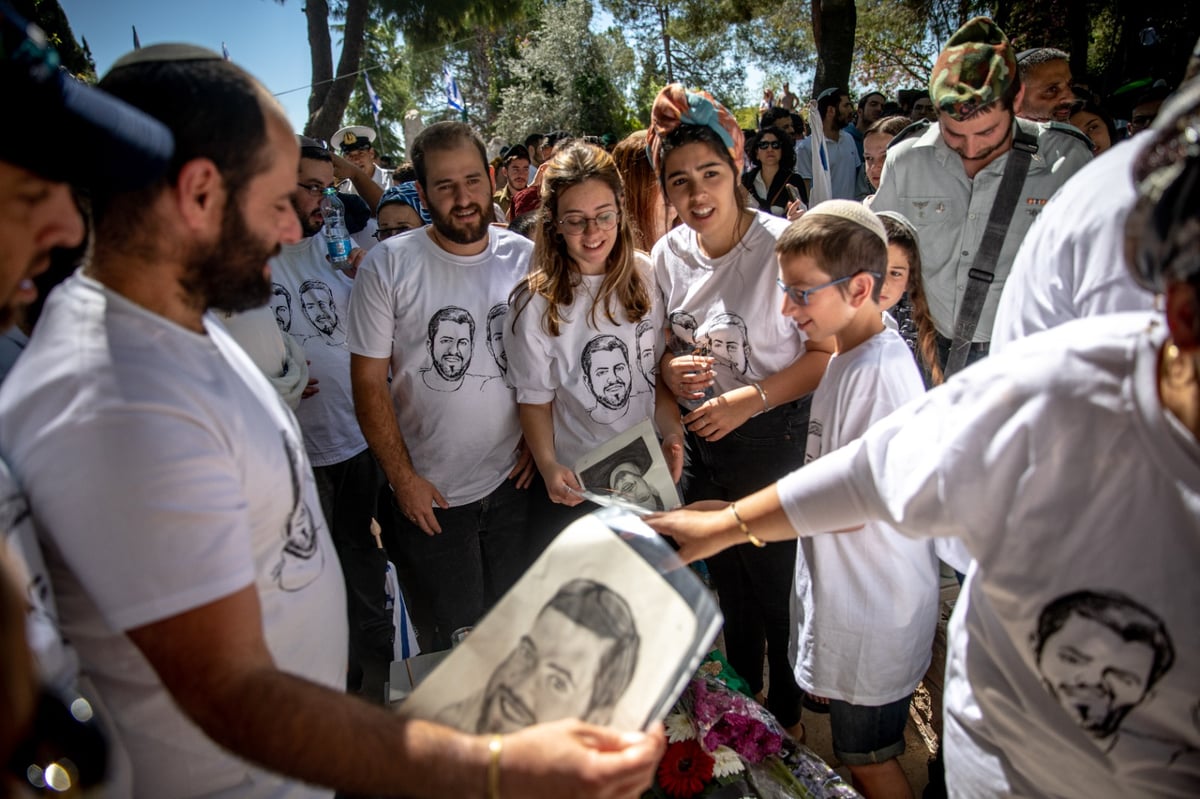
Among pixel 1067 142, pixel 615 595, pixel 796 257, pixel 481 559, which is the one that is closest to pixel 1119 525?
pixel 615 595

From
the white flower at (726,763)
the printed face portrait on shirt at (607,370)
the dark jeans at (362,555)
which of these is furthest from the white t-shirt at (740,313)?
the dark jeans at (362,555)

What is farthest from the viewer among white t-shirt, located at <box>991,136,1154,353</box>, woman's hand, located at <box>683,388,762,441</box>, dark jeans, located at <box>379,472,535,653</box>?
dark jeans, located at <box>379,472,535,653</box>

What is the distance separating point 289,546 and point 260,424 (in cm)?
24

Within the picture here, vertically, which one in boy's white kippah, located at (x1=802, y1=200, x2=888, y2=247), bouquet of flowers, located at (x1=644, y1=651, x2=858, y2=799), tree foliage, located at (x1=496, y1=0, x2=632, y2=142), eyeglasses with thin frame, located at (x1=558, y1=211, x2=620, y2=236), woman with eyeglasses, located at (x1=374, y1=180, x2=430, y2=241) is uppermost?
tree foliage, located at (x1=496, y1=0, x2=632, y2=142)

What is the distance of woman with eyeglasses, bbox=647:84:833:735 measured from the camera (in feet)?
7.97

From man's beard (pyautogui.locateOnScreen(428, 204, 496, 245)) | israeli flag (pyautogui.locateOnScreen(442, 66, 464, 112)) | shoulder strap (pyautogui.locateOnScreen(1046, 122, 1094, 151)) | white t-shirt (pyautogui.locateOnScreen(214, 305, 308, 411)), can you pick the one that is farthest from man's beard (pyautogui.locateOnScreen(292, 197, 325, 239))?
israeli flag (pyautogui.locateOnScreen(442, 66, 464, 112))

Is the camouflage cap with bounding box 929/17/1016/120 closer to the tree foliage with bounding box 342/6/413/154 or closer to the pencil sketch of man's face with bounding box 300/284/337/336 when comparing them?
the pencil sketch of man's face with bounding box 300/284/337/336

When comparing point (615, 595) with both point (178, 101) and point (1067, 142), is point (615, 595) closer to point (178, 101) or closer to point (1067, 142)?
point (178, 101)

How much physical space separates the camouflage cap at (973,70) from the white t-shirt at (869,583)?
68.6 inches

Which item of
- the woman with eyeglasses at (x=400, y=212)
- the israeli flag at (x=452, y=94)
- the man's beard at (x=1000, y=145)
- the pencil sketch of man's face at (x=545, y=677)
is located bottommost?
the pencil sketch of man's face at (x=545, y=677)

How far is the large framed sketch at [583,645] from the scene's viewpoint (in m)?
1.07

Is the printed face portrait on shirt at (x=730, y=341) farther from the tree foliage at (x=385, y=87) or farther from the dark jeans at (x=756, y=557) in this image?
the tree foliage at (x=385, y=87)

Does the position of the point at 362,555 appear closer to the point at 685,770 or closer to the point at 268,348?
the point at 268,348

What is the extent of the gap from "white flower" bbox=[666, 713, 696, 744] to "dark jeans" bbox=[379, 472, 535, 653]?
0.93m
